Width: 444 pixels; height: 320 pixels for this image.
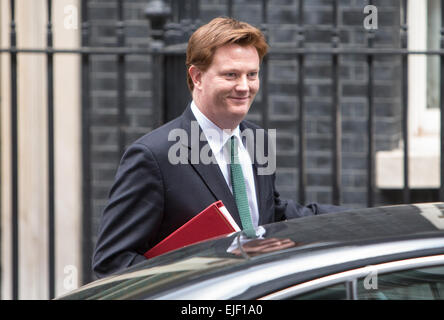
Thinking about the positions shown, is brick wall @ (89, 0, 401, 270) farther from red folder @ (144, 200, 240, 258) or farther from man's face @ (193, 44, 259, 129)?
red folder @ (144, 200, 240, 258)

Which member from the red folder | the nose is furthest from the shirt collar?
the red folder

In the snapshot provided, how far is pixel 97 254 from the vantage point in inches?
112

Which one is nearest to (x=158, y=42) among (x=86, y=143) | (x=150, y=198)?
(x=86, y=143)

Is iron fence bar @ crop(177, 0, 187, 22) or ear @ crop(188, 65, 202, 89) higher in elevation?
iron fence bar @ crop(177, 0, 187, 22)

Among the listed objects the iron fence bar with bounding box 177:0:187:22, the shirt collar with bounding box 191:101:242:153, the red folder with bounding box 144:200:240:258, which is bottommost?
the red folder with bounding box 144:200:240:258

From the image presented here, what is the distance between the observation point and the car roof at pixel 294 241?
2.09 meters

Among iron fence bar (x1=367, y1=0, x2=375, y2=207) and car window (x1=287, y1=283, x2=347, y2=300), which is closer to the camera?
car window (x1=287, y1=283, x2=347, y2=300)

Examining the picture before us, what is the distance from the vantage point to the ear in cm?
291

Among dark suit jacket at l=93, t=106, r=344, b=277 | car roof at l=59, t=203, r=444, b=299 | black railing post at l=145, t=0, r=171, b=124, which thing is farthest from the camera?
black railing post at l=145, t=0, r=171, b=124

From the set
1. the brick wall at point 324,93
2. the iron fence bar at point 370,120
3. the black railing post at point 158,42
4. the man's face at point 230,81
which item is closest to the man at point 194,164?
the man's face at point 230,81

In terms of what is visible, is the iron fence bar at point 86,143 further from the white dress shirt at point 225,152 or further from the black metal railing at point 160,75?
the white dress shirt at point 225,152

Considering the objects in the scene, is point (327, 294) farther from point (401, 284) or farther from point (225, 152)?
point (225, 152)

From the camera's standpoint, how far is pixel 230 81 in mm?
2854

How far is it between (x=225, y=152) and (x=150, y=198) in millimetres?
321
